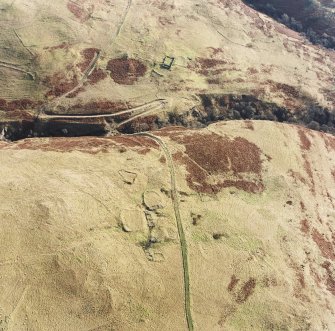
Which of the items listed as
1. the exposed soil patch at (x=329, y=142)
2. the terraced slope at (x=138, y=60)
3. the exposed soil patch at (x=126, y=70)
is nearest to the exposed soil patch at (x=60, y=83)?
the terraced slope at (x=138, y=60)

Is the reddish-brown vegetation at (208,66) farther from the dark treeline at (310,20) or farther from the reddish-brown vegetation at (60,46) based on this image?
the dark treeline at (310,20)

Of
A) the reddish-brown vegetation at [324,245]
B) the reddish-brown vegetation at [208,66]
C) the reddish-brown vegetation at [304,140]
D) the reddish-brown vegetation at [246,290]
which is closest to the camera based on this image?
the reddish-brown vegetation at [246,290]

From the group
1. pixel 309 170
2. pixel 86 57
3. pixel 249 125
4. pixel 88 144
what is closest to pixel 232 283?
pixel 309 170

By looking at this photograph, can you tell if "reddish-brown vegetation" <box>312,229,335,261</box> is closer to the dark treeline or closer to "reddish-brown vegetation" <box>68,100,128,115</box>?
"reddish-brown vegetation" <box>68,100,128,115</box>

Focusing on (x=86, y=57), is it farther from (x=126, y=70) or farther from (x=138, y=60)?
(x=138, y=60)

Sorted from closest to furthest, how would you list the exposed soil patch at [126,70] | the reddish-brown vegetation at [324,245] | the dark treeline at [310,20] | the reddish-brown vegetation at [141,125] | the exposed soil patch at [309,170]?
the reddish-brown vegetation at [324,245], the exposed soil patch at [309,170], the reddish-brown vegetation at [141,125], the exposed soil patch at [126,70], the dark treeline at [310,20]

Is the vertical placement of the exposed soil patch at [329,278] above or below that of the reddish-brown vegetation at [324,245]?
below

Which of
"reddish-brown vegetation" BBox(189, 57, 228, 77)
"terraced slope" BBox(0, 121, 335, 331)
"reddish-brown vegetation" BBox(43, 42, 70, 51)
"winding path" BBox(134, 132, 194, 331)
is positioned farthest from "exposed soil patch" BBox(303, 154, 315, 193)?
"reddish-brown vegetation" BBox(43, 42, 70, 51)

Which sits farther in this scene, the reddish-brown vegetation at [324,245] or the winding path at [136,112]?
the winding path at [136,112]
